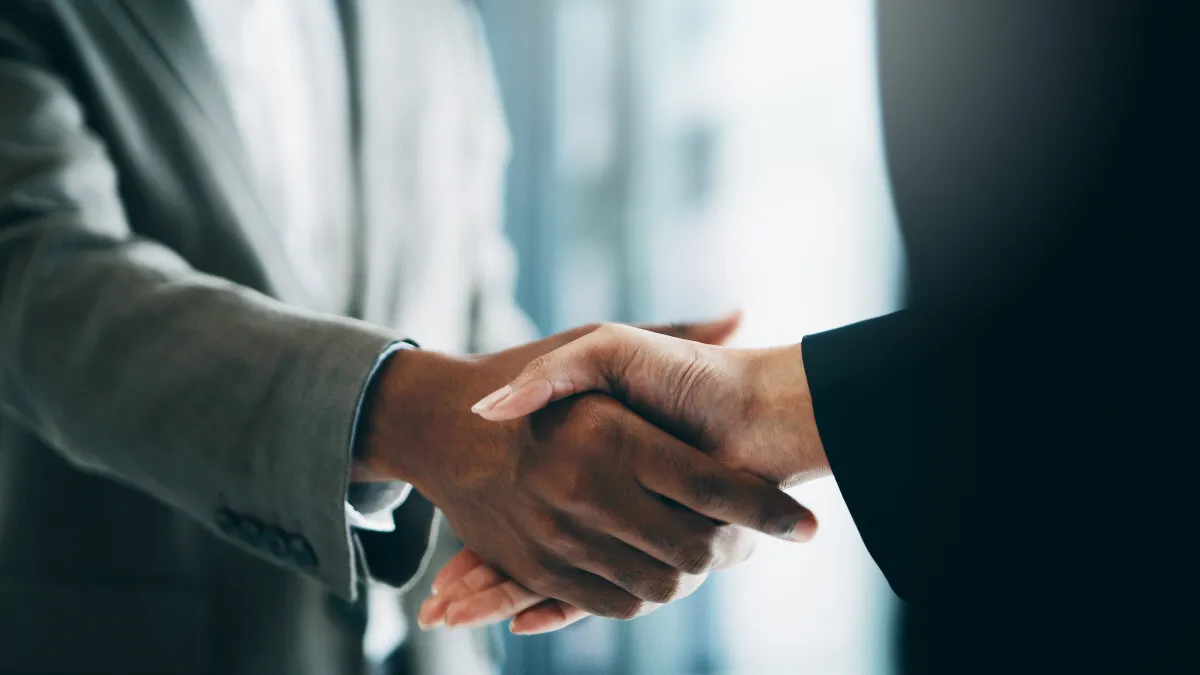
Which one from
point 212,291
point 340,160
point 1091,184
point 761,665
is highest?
point 1091,184

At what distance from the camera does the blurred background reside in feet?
9.64

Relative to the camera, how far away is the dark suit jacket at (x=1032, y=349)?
67cm

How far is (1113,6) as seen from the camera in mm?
674

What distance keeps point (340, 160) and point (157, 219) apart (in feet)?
1.04

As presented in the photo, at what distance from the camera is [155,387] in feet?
2.79

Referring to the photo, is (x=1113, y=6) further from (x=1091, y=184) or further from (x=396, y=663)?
(x=396, y=663)

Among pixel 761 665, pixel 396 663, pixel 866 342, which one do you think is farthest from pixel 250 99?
pixel 761 665

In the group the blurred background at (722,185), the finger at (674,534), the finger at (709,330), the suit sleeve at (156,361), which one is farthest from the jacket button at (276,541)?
the blurred background at (722,185)

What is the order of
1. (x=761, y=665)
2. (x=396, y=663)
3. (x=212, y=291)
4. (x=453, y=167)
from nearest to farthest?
(x=212, y=291) < (x=396, y=663) < (x=453, y=167) < (x=761, y=665)

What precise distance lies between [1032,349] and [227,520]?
79 centimetres

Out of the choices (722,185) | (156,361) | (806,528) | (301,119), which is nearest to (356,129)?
(301,119)

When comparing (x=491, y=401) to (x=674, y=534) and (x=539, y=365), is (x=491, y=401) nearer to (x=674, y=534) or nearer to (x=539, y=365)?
(x=539, y=365)

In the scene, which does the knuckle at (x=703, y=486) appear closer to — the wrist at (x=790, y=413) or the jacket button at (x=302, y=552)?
the wrist at (x=790, y=413)

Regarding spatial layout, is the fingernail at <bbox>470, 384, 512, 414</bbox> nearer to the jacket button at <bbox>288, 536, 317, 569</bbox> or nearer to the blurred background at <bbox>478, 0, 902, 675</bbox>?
the jacket button at <bbox>288, 536, 317, 569</bbox>
